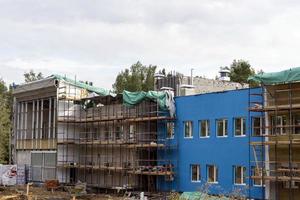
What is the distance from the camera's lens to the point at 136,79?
82.2 m

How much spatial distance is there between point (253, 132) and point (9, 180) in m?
29.5

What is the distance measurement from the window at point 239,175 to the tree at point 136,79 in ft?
154

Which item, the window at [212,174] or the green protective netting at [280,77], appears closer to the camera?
the green protective netting at [280,77]

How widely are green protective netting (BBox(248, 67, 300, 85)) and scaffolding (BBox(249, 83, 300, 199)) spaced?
84 cm

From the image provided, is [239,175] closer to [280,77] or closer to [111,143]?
[280,77]

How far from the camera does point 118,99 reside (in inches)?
1781

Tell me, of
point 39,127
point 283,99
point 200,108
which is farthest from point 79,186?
point 283,99

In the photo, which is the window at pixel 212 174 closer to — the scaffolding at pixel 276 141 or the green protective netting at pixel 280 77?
the scaffolding at pixel 276 141

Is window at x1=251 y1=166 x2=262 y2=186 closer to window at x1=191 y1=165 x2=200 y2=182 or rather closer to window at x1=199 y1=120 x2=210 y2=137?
window at x1=199 y1=120 x2=210 y2=137

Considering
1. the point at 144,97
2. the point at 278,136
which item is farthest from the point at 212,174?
the point at 144,97

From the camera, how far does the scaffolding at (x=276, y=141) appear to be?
29516mm

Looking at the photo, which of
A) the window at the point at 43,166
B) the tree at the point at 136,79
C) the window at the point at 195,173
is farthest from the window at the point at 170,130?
the tree at the point at 136,79

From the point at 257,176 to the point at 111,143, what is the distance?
55.5ft

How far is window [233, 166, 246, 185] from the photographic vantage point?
1296 inches
